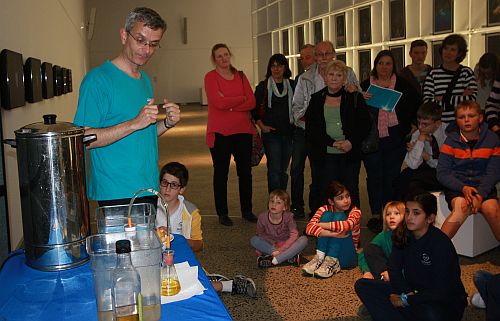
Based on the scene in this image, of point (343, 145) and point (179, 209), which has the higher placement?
point (343, 145)

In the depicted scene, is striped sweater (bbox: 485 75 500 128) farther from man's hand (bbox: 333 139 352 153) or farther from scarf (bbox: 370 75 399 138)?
man's hand (bbox: 333 139 352 153)

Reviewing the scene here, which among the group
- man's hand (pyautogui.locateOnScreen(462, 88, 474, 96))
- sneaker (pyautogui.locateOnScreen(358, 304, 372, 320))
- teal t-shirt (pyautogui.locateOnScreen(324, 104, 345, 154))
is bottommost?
sneaker (pyautogui.locateOnScreen(358, 304, 372, 320))

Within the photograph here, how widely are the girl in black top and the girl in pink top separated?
115 centimetres

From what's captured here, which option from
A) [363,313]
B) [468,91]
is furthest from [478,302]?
[468,91]

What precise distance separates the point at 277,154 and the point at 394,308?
2.95 meters

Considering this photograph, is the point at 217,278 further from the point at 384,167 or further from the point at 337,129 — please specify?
the point at 384,167

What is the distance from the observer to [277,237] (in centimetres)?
466

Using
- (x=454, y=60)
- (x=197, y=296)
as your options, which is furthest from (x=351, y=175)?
(x=197, y=296)

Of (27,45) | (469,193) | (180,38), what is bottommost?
(469,193)

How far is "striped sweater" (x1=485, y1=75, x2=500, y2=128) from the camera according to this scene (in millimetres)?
5528

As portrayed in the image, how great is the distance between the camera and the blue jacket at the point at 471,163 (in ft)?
14.6

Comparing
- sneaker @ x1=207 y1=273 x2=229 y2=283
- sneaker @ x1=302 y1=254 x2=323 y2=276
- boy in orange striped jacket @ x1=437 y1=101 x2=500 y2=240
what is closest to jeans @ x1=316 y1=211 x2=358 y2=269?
sneaker @ x1=302 y1=254 x2=323 y2=276

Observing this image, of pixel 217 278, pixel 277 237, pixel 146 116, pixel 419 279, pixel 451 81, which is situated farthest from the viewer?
pixel 451 81

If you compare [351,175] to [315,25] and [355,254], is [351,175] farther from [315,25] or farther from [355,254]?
[315,25]
